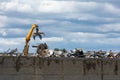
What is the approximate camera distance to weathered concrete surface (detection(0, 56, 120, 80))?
74.7 ft

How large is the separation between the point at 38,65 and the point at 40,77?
24.3 inches

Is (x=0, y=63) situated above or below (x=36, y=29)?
below

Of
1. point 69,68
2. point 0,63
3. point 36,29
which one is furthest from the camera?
point 36,29

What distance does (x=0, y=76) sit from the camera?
22.5 m

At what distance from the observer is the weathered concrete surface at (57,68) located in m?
22.8

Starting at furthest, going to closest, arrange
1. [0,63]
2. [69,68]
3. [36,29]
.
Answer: [36,29] < [69,68] < [0,63]

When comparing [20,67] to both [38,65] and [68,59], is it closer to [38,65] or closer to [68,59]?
[38,65]

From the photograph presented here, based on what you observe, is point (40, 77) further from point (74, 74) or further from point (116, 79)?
point (116, 79)

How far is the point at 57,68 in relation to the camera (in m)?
23.8

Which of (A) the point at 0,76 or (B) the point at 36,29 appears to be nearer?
(A) the point at 0,76

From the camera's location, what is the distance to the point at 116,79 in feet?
83.5

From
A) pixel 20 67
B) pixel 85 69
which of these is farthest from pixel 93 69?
pixel 20 67

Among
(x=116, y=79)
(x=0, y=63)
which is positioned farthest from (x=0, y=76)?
(x=116, y=79)

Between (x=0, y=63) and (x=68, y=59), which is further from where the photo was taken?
(x=68, y=59)
